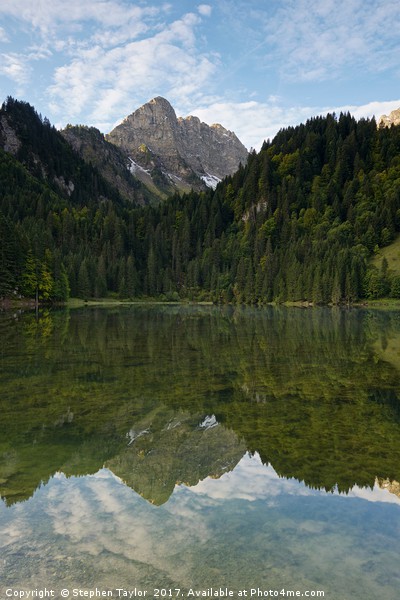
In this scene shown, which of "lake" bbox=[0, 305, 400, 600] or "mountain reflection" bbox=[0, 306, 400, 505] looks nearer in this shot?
"lake" bbox=[0, 305, 400, 600]

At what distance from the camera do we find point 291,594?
20.9 feet

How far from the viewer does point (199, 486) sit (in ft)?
34.3

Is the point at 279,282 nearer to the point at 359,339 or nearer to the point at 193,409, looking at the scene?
the point at 359,339

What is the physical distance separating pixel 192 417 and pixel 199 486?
5055mm

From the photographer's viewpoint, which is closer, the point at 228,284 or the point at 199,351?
the point at 199,351

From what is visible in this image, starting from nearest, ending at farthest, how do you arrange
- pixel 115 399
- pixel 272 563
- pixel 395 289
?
pixel 272 563
pixel 115 399
pixel 395 289

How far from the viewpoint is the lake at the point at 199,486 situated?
6832 millimetres

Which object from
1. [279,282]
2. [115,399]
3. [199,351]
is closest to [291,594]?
[115,399]

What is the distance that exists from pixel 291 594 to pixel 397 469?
6035 millimetres

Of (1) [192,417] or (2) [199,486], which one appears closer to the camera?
(2) [199,486]

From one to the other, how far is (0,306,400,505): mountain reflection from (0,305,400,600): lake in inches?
2.8

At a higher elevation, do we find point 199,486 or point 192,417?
point 192,417

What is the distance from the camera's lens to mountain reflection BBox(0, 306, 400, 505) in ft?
36.4

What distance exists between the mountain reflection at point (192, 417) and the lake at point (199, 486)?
0.07 meters
